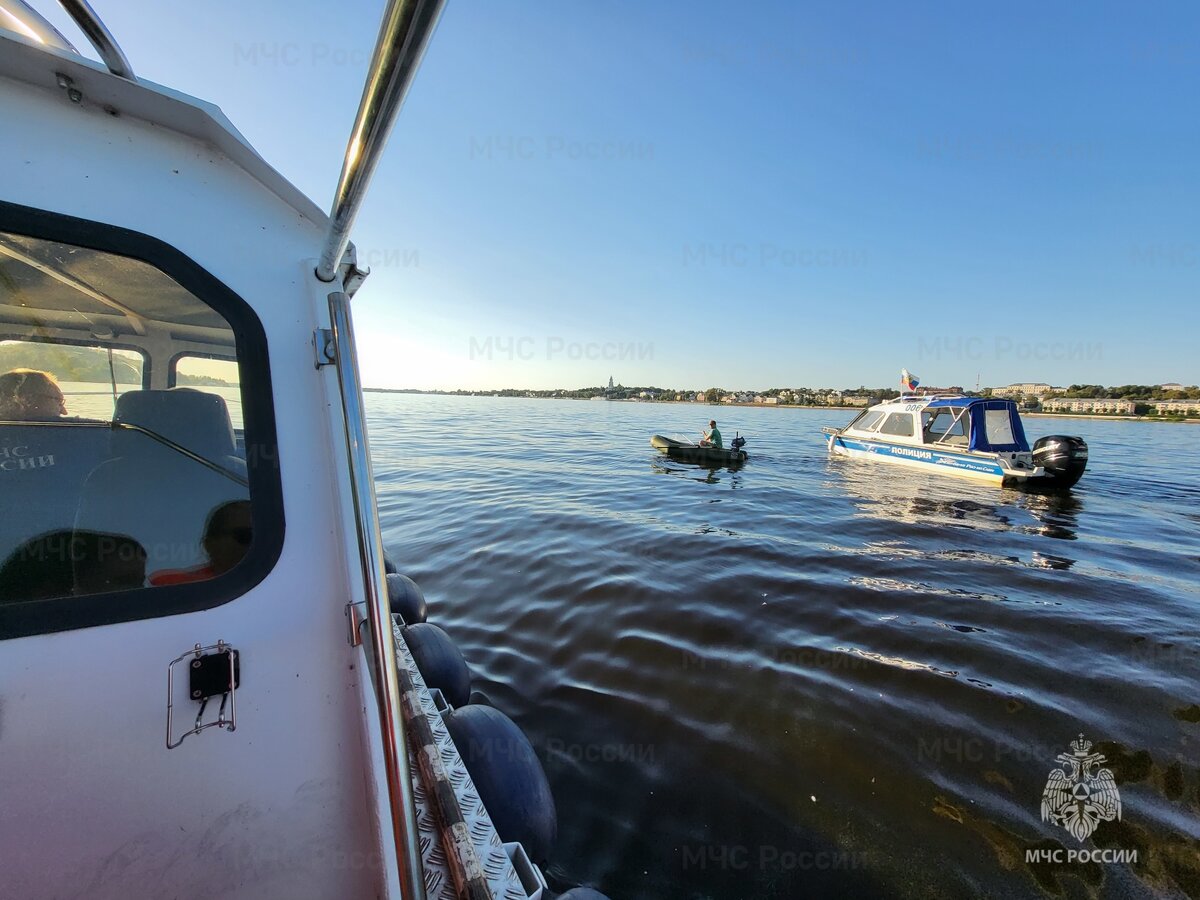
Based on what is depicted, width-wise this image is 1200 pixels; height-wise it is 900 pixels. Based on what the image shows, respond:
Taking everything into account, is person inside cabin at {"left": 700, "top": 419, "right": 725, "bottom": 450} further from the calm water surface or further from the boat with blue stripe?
the calm water surface

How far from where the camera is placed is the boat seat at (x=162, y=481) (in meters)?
1.59

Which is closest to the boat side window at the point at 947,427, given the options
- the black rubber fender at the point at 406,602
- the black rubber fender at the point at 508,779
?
the black rubber fender at the point at 406,602

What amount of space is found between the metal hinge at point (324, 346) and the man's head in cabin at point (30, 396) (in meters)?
0.96

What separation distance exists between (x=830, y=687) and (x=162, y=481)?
Answer: 4728 millimetres

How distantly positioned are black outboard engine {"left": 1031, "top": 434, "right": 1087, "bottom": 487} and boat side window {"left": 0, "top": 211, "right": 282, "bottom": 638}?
17.0 meters

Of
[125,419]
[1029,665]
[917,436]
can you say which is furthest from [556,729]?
[917,436]

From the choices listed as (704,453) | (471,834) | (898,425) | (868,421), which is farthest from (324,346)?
(868,421)

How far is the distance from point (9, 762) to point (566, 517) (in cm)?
811

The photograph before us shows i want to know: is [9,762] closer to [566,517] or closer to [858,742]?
[858,742]

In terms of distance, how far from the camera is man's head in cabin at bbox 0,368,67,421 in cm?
158

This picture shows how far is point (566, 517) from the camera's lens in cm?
930

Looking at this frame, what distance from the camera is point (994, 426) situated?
13.9 meters

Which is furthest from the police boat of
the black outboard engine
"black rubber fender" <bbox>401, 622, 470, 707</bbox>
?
the black outboard engine

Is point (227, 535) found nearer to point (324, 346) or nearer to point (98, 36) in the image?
point (324, 346)
